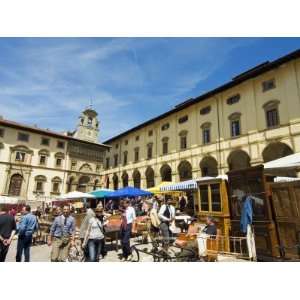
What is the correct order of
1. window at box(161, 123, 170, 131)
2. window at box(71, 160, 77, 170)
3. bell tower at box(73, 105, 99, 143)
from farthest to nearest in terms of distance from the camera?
bell tower at box(73, 105, 99, 143) → window at box(71, 160, 77, 170) → window at box(161, 123, 170, 131)

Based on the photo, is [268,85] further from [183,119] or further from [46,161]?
[46,161]

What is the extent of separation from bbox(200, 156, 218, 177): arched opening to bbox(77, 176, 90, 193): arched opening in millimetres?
21143

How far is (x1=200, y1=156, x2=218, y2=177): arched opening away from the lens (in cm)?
2414

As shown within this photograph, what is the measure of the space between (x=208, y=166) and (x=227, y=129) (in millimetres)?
4490

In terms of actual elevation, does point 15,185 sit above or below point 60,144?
below

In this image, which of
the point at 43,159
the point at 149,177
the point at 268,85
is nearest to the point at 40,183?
the point at 43,159

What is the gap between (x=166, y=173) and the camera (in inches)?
1150

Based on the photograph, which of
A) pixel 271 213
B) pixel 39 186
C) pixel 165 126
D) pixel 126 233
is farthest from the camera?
pixel 39 186

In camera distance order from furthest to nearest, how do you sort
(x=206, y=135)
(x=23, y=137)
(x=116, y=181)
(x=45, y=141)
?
(x=116, y=181) < (x=45, y=141) < (x=23, y=137) < (x=206, y=135)

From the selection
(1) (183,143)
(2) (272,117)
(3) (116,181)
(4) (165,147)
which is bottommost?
(3) (116,181)

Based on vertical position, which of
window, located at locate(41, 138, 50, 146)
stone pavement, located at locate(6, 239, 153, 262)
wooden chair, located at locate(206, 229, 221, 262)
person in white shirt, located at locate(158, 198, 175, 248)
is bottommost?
stone pavement, located at locate(6, 239, 153, 262)

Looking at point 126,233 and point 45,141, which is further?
point 45,141

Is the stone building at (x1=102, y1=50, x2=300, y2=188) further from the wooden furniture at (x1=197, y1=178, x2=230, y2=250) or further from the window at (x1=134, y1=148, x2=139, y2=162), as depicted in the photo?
the wooden furniture at (x1=197, y1=178, x2=230, y2=250)

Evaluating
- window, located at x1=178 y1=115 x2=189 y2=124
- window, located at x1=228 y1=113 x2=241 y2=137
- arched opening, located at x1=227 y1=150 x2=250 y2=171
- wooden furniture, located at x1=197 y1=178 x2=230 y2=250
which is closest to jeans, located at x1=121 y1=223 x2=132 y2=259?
wooden furniture, located at x1=197 y1=178 x2=230 y2=250
